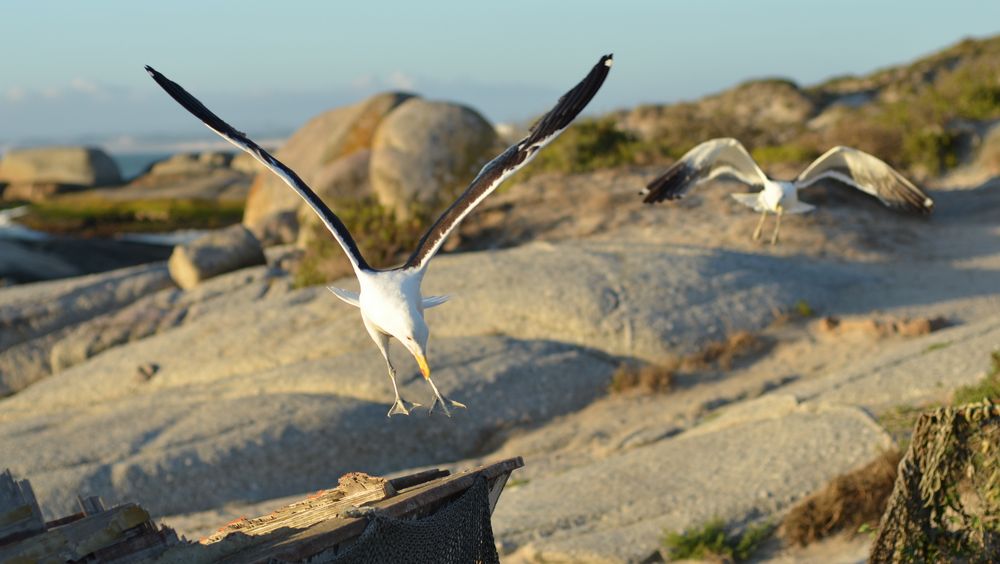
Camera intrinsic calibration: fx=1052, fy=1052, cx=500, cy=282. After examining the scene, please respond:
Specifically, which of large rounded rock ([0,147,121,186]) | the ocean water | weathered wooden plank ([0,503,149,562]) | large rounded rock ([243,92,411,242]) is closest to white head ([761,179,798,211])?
weathered wooden plank ([0,503,149,562])

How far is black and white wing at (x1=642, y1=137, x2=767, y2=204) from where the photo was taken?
7.09 m

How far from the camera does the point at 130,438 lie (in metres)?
12.1

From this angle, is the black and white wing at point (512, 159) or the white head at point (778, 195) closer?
the black and white wing at point (512, 159)

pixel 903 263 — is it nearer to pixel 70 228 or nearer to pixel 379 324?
pixel 379 324

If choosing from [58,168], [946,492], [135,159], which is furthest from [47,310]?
[135,159]

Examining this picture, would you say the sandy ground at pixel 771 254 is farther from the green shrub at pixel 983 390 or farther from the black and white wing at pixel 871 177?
the black and white wing at pixel 871 177

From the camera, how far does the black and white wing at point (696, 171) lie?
709cm

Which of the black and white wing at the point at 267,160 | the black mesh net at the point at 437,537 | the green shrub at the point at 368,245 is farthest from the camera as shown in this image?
the green shrub at the point at 368,245

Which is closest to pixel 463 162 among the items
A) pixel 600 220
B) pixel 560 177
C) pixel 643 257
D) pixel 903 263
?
pixel 560 177

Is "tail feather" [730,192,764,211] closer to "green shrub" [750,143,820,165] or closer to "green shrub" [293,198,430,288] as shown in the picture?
"green shrub" [293,198,430,288]

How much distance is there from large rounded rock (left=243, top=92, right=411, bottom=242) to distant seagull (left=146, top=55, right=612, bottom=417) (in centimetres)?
1761

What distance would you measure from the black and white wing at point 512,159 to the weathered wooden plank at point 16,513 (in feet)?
6.59

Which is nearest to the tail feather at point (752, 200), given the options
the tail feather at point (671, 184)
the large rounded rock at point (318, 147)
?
the tail feather at point (671, 184)

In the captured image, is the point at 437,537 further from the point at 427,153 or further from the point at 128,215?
the point at 128,215
